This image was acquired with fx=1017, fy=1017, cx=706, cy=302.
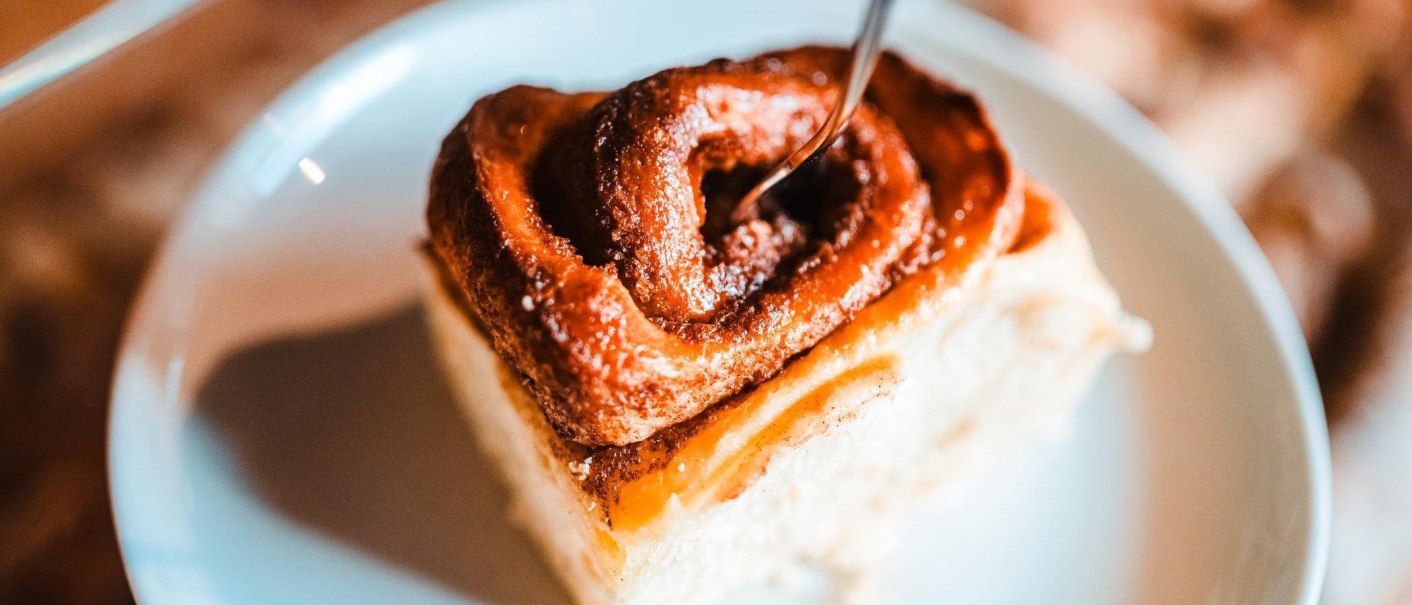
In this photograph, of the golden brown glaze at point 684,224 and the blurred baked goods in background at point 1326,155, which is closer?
the golden brown glaze at point 684,224

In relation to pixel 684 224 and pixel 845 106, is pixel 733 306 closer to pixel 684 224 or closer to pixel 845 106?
pixel 684 224

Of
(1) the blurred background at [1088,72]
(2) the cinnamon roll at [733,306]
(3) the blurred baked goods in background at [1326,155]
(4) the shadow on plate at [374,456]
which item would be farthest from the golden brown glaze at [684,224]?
(3) the blurred baked goods in background at [1326,155]

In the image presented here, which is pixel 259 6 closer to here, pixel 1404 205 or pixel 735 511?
pixel 735 511

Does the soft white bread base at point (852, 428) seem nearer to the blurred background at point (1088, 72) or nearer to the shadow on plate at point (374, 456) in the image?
the shadow on plate at point (374, 456)

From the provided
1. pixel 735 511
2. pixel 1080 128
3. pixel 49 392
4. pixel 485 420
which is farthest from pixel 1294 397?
pixel 49 392

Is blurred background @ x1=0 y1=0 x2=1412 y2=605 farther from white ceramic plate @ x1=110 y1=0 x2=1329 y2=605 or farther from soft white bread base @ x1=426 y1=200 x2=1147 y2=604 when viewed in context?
soft white bread base @ x1=426 y1=200 x2=1147 y2=604

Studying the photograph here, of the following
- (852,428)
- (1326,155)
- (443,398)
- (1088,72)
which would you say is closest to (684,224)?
(852,428)
